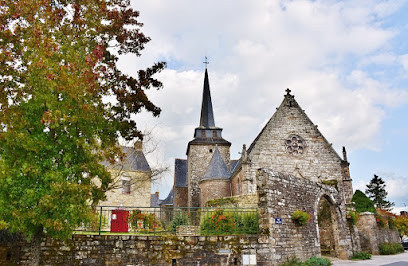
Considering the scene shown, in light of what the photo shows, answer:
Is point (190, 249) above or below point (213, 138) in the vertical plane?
below

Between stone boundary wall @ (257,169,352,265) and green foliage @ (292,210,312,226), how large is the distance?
152mm

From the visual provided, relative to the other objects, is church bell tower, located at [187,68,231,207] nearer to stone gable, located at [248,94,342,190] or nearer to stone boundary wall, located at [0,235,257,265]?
stone gable, located at [248,94,342,190]

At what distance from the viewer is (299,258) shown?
10.8 metres

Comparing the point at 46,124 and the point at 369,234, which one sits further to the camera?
the point at 369,234

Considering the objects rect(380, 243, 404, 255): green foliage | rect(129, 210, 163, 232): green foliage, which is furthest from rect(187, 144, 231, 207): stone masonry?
rect(129, 210, 163, 232): green foliage

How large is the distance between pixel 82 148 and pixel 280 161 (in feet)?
52.2

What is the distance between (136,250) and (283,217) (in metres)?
5.21

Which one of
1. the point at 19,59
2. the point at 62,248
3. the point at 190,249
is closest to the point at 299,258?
the point at 190,249

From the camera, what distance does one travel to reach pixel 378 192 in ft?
156

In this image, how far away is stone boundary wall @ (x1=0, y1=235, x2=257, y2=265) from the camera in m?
8.30

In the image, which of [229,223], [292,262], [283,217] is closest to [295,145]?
[283,217]

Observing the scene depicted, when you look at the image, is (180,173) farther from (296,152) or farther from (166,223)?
(166,223)

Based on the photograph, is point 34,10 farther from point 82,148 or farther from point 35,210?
point 35,210

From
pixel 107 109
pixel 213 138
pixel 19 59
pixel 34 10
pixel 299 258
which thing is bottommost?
pixel 299 258
